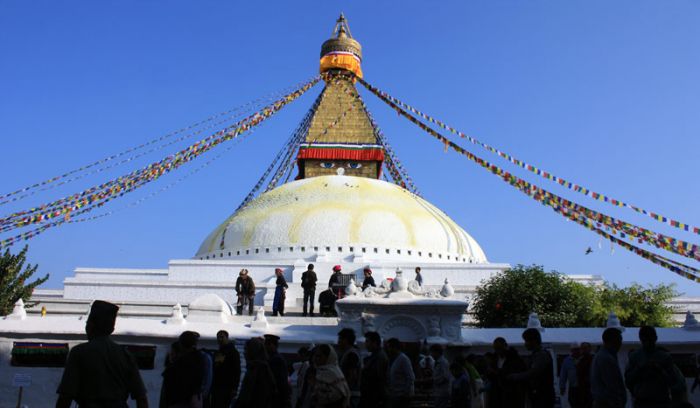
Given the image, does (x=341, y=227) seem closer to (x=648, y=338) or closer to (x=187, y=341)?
(x=187, y=341)

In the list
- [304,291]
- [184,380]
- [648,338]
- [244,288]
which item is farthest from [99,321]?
[304,291]

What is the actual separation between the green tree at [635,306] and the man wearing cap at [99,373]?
12.6 metres

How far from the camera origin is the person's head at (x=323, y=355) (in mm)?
4820

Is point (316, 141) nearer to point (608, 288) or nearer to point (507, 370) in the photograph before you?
point (608, 288)

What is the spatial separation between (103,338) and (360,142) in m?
27.3

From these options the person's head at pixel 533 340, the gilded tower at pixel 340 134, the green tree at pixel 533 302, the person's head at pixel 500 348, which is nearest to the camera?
the person's head at pixel 533 340

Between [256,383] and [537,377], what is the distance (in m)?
2.10

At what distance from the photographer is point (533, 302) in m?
14.1

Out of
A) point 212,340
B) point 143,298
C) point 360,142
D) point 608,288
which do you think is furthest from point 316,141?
point 212,340

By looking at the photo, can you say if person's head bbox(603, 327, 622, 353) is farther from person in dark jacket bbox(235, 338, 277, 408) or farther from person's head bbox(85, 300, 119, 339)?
person's head bbox(85, 300, 119, 339)

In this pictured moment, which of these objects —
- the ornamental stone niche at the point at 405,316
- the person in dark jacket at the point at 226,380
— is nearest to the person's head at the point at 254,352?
the person in dark jacket at the point at 226,380

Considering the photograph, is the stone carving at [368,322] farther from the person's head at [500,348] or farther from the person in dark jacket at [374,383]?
the person's head at [500,348]

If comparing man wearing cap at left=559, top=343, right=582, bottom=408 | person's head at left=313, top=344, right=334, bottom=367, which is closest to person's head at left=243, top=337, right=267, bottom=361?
person's head at left=313, top=344, right=334, bottom=367

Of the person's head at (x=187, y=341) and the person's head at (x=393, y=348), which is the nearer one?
the person's head at (x=187, y=341)
